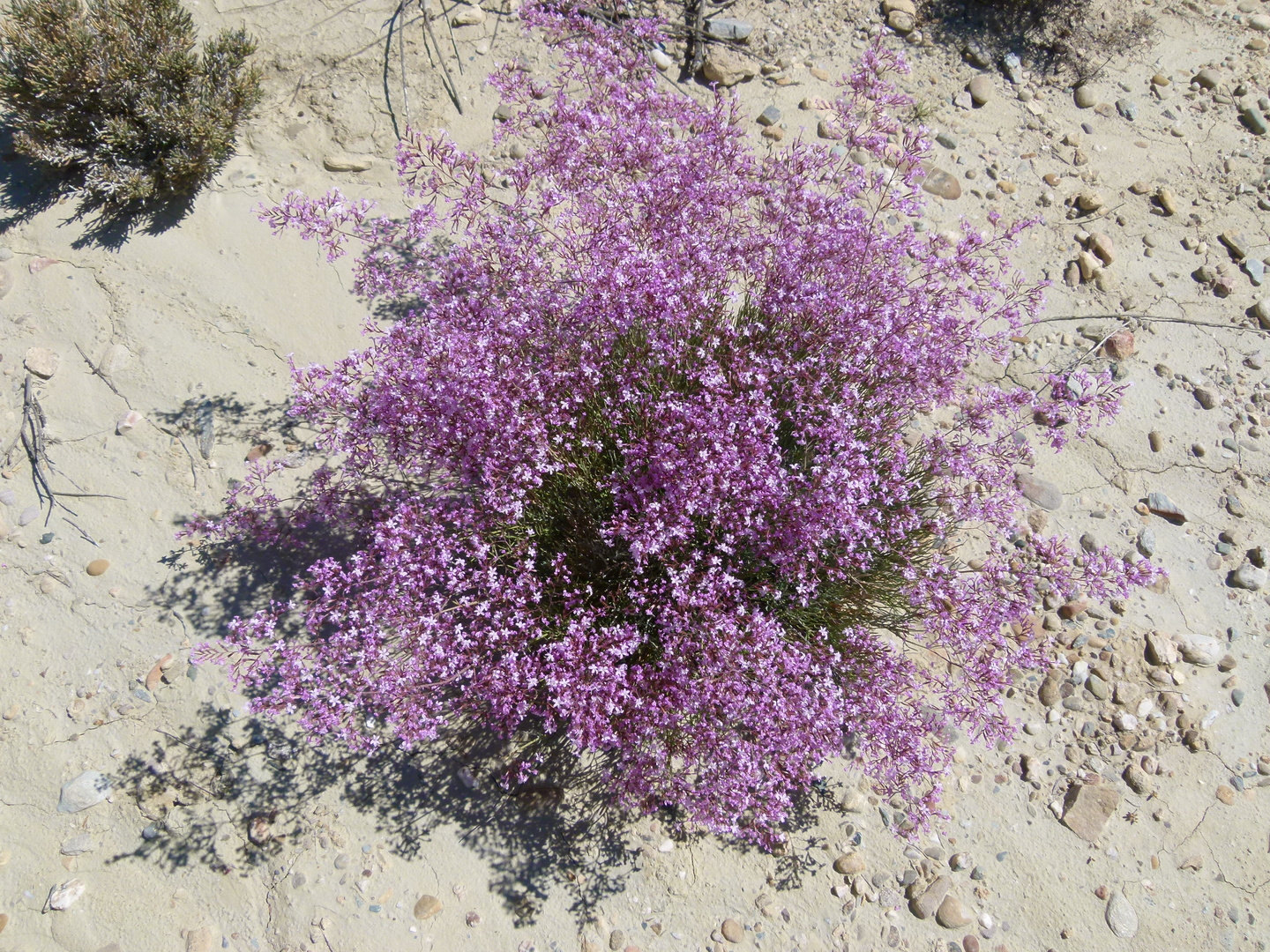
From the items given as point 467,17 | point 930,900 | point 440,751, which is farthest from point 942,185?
point 440,751

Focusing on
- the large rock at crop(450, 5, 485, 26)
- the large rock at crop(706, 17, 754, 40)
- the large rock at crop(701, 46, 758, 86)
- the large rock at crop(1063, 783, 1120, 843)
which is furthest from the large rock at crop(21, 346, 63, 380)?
the large rock at crop(1063, 783, 1120, 843)

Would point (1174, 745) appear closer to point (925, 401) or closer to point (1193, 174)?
point (925, 401)

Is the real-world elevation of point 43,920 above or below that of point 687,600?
below

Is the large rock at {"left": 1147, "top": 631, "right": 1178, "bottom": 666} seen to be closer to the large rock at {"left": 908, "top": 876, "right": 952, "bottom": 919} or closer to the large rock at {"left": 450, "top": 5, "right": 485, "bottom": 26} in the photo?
the large rock at {"left": 908, "top": 876, "right": 952, "bottom": 919}

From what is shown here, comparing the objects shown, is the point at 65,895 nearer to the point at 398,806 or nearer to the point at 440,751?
the point at 398,806

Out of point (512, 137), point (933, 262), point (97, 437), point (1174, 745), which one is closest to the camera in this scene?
point (933, 262)

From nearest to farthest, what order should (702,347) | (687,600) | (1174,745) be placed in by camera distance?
(687,600), (702,347), (1174,745)

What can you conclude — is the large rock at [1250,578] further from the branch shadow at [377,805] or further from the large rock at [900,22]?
the large rock at [900,22]

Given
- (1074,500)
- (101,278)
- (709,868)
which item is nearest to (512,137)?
(101,278)
